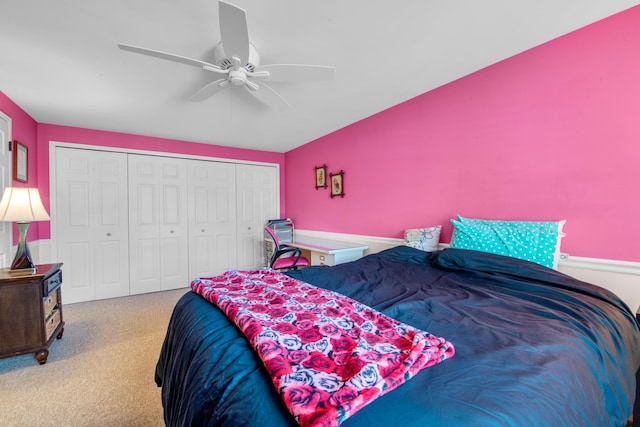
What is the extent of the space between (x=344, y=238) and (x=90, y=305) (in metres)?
3.36

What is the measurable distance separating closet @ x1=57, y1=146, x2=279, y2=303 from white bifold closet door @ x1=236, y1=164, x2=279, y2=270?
0.06 feet

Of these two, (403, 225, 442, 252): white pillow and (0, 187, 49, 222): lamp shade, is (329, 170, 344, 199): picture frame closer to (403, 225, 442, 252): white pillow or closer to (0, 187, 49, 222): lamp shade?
(403, 225, 442, 252): white pillow

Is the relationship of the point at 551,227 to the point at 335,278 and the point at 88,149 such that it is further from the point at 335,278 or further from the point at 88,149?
the point at 88,149

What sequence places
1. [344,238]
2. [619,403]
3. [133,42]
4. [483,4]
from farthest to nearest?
[344,238] < [133,42] < [483,4] < [619,403]

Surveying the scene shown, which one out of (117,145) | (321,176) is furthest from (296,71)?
(117,145)

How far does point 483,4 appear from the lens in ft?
4.81

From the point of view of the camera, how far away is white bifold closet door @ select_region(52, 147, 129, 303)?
328 centimetres

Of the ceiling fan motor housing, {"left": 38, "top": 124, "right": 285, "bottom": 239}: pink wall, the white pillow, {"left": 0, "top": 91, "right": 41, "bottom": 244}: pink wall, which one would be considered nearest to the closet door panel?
{"left": 38, "top": 124, "right": 285, "bottom": 239}: pink wall

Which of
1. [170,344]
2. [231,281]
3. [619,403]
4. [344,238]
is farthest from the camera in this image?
[344,238]

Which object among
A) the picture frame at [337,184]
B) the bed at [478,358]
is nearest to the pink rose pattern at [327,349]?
the bed at [478,358]

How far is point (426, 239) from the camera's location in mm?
2373

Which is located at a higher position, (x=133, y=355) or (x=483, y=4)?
(x=483, y=4)

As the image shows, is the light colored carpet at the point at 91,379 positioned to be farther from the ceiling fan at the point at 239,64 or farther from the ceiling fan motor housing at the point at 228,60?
the ceiling fan motor housing at the point at 228,60

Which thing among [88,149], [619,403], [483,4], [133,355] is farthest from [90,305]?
[483,4]
